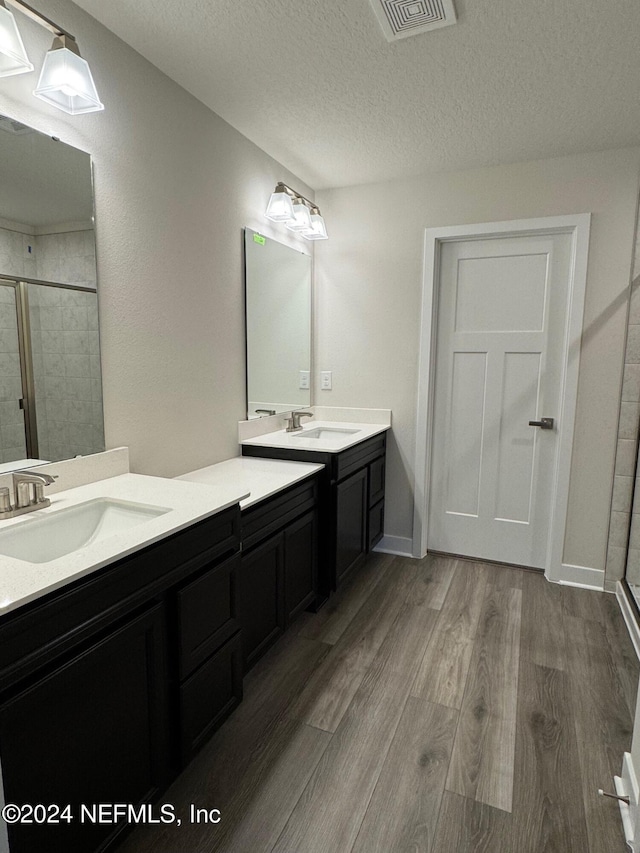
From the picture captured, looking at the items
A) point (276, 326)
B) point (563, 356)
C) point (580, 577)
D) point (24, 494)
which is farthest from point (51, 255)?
point (580, 577)

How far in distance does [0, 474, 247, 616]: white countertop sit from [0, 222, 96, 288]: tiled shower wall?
687 millimetres

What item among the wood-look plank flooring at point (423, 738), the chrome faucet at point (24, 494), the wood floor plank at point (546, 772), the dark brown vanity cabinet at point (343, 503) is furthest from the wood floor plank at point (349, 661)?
the chrome faucet at point (24, 494)

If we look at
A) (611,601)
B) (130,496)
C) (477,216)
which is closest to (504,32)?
(477,216)

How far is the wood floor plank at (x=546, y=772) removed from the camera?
1.38 m

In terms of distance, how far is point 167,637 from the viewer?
134 centimetres

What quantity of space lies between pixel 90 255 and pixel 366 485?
A: 1.83 meters

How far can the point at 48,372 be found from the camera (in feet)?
5.15

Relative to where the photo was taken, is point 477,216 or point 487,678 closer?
point 487,678

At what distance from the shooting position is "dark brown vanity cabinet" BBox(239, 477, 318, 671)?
183 centimetres

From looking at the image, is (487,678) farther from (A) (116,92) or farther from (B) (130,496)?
(A) (116,92)

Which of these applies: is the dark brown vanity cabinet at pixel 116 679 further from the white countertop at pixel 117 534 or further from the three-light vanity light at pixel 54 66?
the three-light vanity light at pixel 54 66

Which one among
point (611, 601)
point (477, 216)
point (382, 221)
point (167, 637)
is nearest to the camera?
point (167, 637)

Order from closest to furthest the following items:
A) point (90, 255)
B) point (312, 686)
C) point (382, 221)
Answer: point (90, 255), point (312, 686), point (382, 221)

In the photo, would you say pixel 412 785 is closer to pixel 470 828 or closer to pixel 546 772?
pixel 470 828
